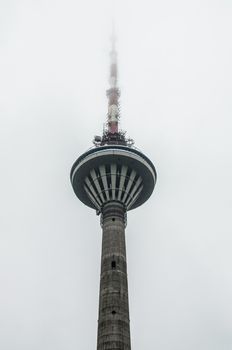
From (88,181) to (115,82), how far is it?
19.9 m

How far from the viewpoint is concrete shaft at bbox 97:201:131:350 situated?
4825cm

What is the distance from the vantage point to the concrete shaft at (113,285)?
48250 mm

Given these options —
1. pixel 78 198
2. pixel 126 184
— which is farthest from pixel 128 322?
pixel 78 198

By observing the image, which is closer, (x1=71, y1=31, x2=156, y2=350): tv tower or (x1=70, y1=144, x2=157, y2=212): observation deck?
(x1=71, y1=31, x2=156, y2=350): tv tower

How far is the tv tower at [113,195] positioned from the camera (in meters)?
49.3

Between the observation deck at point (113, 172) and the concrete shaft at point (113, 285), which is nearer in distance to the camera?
the concrete shaft at point (113, 285)

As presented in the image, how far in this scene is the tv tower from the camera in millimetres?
49312

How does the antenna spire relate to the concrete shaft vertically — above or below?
above

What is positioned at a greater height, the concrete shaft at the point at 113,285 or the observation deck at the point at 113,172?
the observation deck at the point at 113,172

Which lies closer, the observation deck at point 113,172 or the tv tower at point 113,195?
the tv tower at point 113,195

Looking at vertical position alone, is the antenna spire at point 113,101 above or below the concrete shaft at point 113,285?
above

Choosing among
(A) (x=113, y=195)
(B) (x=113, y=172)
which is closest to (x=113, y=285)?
(A) (x=113, y=195)

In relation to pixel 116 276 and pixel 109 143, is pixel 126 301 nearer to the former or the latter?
pixel 116 276

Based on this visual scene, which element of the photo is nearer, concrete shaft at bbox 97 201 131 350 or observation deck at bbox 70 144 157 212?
concrete shaft at bbox 97 201 131 350
